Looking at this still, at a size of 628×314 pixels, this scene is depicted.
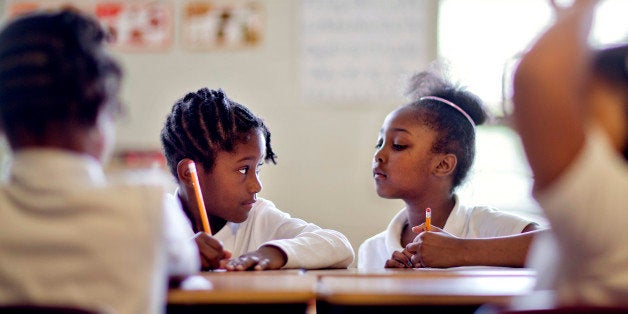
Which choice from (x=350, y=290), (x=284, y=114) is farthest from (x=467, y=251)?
(x=284, y=114)

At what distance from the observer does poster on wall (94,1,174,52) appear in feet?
12.1

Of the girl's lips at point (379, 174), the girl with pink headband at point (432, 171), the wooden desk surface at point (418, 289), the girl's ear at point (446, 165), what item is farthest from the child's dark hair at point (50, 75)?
the girl's ear at point (446, 165)

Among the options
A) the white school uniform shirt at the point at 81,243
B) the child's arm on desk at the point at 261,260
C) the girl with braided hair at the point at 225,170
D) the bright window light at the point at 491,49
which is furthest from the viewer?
the bright window light at the point at 491,49

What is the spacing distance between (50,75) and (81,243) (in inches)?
9.5

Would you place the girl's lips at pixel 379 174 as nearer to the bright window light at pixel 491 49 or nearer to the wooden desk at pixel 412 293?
the wooden desk at pixel 412 293

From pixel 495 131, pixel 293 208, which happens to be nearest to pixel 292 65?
pixel 293 208

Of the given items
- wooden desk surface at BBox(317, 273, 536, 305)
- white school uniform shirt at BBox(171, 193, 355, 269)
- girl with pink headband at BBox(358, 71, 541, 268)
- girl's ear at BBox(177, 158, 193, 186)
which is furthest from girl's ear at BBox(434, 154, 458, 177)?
wooden desk surface at BBox(317, 273, 536, 305)

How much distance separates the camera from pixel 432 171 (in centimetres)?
233

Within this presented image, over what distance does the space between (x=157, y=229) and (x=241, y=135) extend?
1060mm

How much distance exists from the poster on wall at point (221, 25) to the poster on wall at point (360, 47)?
0.23 metres

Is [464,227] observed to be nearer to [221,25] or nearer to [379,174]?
[379,174]

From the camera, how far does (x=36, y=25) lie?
1.11 m

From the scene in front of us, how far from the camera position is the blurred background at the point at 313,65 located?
11.9 ft

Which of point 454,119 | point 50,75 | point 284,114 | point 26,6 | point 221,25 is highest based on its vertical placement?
point 26,6
